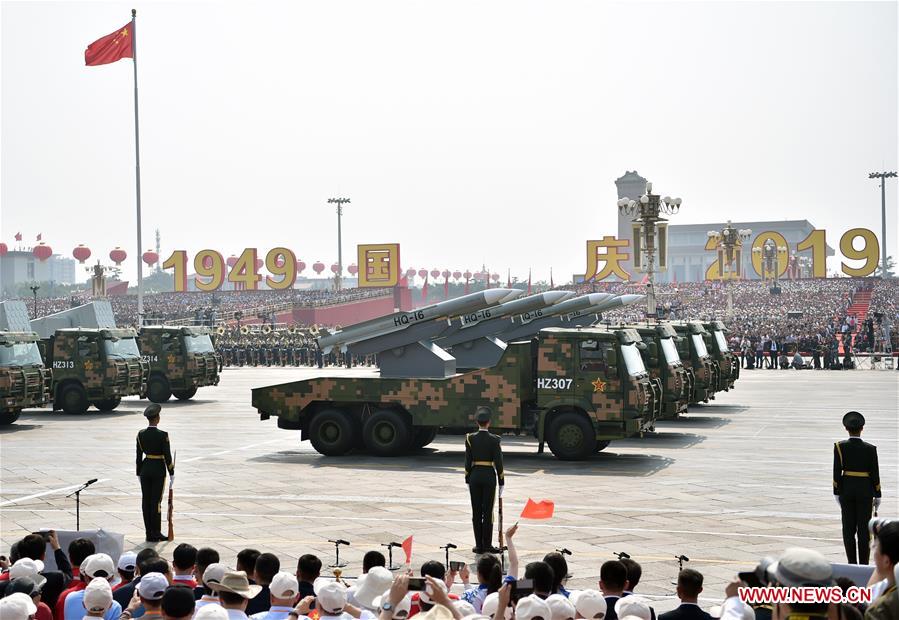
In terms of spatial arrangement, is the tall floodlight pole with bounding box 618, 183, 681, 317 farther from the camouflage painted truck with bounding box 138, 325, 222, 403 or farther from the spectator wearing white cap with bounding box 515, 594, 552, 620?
the spectator wearing white cap with bounding box 515, 594, 552, 620

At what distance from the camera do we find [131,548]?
12.4m

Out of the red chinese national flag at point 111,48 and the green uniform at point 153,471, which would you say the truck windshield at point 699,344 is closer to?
the green uniform at point 153,471

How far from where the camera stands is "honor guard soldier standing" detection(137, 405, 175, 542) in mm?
12719

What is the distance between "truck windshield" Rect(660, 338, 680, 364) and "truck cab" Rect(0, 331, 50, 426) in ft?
44.4

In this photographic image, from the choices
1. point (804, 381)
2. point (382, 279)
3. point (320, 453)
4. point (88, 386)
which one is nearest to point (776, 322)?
point (804, 381)

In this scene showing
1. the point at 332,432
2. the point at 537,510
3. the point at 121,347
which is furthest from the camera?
the point at 121,347

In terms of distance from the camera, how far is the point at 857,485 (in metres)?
10.6

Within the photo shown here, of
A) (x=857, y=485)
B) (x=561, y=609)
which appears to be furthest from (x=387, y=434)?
(x=561, y=609)

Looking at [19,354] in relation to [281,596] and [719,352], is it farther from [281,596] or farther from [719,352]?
[281,596]

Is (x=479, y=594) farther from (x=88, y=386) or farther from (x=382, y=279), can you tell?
(x=382, y=279)

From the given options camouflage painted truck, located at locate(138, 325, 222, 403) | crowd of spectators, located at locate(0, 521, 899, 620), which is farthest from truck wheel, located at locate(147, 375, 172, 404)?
crowd of spectators, located at locate(0, 521, 899, 620)

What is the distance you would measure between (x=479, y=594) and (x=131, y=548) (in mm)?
6403

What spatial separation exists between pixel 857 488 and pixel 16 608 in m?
7.57

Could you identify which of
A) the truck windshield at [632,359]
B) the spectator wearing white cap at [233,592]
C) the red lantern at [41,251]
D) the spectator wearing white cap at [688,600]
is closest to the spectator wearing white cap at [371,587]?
the spectator wearing white cap at [233,592]
